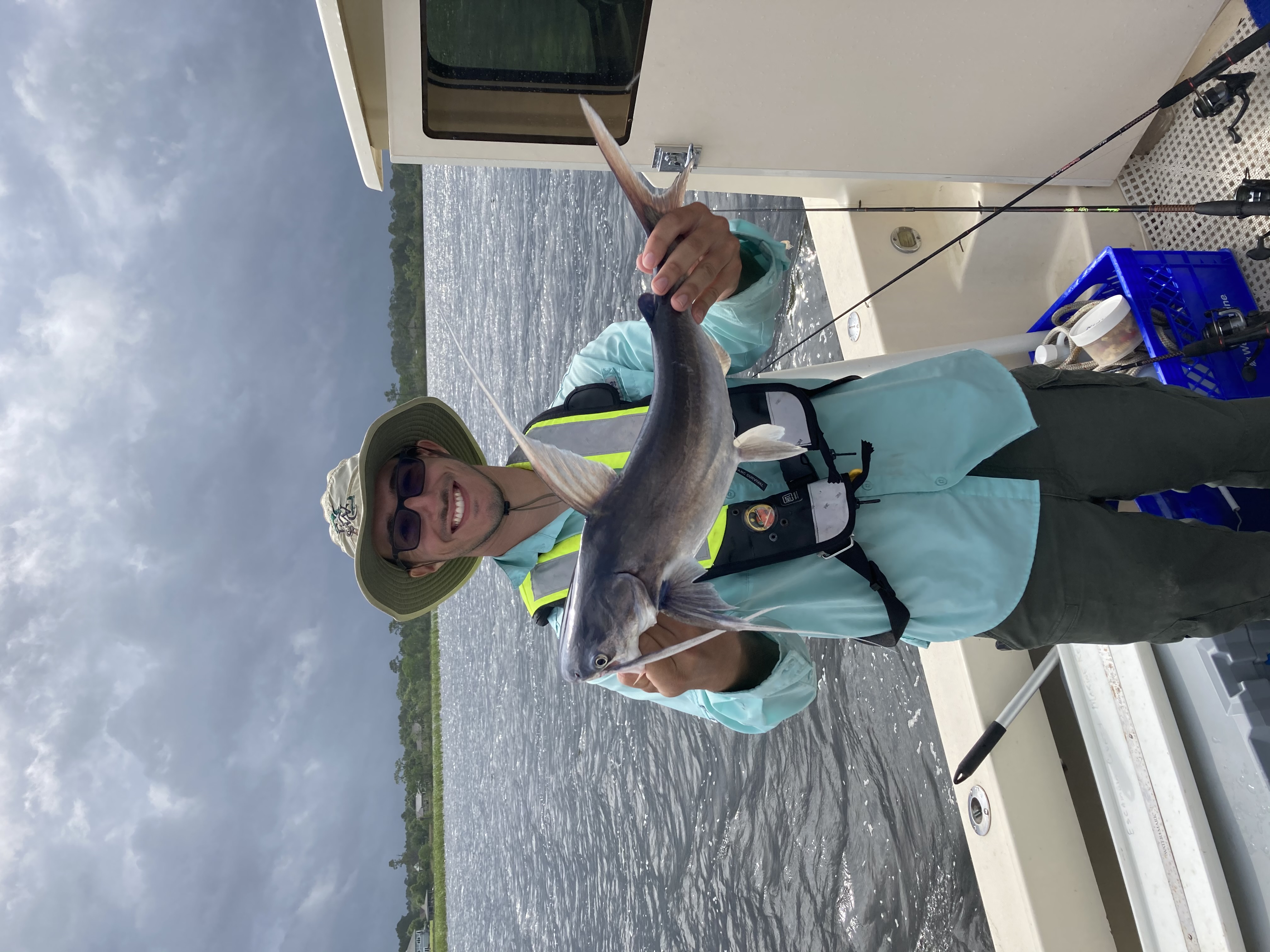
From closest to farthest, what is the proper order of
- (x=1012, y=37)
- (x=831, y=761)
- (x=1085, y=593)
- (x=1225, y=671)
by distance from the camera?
(x=1085, y=593), (x=1225, y=671), (x=1012, y=37), (x=831, y=761)

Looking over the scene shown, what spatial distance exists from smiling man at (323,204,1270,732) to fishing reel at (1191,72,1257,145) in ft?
5.59

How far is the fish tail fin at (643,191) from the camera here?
1.89 meters

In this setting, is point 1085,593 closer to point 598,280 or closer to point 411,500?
point 411,500

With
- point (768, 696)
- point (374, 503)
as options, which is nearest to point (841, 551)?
point (768, 696)

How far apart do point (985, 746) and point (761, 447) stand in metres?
2.65

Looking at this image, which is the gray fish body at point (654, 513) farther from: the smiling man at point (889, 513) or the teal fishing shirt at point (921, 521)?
the teal fishing shirt at point (921, 521)

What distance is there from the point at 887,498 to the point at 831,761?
11.2 ft

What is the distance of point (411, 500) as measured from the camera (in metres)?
2.66

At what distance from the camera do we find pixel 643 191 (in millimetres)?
2062

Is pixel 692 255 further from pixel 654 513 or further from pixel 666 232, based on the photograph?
pixel 654 513

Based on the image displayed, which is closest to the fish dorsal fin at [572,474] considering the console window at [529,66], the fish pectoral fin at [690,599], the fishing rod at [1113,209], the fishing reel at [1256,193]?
the fish pectoral fin at [690,599]

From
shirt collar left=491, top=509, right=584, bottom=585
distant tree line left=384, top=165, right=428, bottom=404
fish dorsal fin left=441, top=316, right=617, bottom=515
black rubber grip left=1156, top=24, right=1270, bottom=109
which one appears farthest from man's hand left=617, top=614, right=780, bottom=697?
distant tree line left=384, top=165, right=428, bottom=404

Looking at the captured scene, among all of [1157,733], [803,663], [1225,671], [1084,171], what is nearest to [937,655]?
[1157,733]

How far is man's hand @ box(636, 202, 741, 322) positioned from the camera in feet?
6.86
